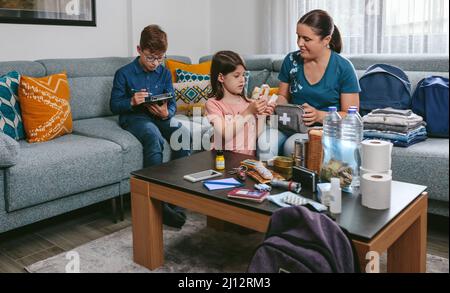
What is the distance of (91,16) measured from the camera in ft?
10.1

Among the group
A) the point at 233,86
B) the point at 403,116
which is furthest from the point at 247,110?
the point at 403,116

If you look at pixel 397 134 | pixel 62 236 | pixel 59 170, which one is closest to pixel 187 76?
pixel 59 170

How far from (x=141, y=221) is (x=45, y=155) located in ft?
1.92

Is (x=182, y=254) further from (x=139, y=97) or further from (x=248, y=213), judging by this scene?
(x=139, y=97)

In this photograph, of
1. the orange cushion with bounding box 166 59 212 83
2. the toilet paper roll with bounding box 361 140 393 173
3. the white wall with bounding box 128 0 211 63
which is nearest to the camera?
the toilet paper roll with bounding box 361 140 393 173

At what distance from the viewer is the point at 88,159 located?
82.7 inches

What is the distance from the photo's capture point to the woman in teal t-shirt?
2064 millimetres

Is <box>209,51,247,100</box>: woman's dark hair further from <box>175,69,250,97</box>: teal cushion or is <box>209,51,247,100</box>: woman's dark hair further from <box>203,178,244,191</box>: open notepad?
<box>175,69,250,97</box>: teal cushion

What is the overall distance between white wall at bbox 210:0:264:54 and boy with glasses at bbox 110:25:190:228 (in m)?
1.27

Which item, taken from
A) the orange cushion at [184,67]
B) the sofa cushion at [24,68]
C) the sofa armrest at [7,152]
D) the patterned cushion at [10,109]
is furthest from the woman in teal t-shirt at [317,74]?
the sofa cushion at [24,68]

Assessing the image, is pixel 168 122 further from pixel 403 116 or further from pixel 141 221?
pixel 403 116

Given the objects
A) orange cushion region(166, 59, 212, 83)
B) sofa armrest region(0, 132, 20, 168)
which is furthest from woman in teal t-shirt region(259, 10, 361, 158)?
sofa armrest region(0, 132, 20, 168)
